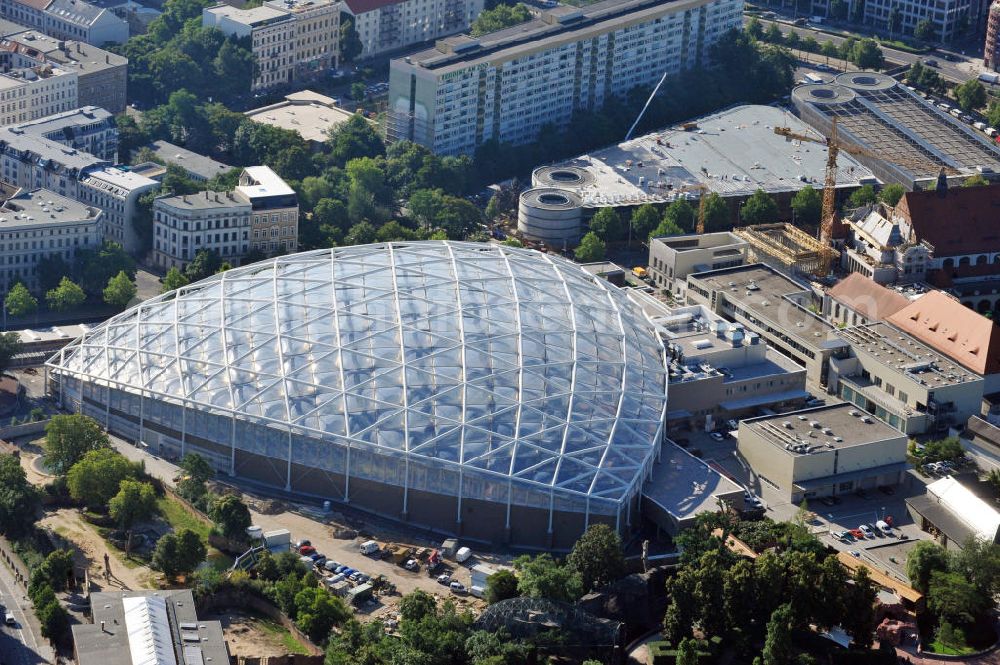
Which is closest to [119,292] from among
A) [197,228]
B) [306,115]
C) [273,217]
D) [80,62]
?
[197,228]

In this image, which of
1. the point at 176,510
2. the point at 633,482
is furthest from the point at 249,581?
the point at 633,482

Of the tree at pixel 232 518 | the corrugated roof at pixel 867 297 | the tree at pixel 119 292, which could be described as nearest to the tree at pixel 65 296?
the tree at pixel 119 292

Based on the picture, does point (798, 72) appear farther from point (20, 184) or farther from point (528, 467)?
point (528, 467)

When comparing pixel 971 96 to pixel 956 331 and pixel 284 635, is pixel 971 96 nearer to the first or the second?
pixel 956 331

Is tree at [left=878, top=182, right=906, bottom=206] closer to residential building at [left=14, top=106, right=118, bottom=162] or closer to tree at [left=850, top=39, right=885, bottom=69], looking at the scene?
tree at [left=850, top=39, right=885, bottom=69]

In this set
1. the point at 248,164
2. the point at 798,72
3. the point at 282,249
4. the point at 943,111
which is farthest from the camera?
the point at 798,72

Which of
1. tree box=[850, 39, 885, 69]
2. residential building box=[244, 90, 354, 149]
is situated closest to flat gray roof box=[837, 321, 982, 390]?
residential building box=[244, 90, 354, 149]
